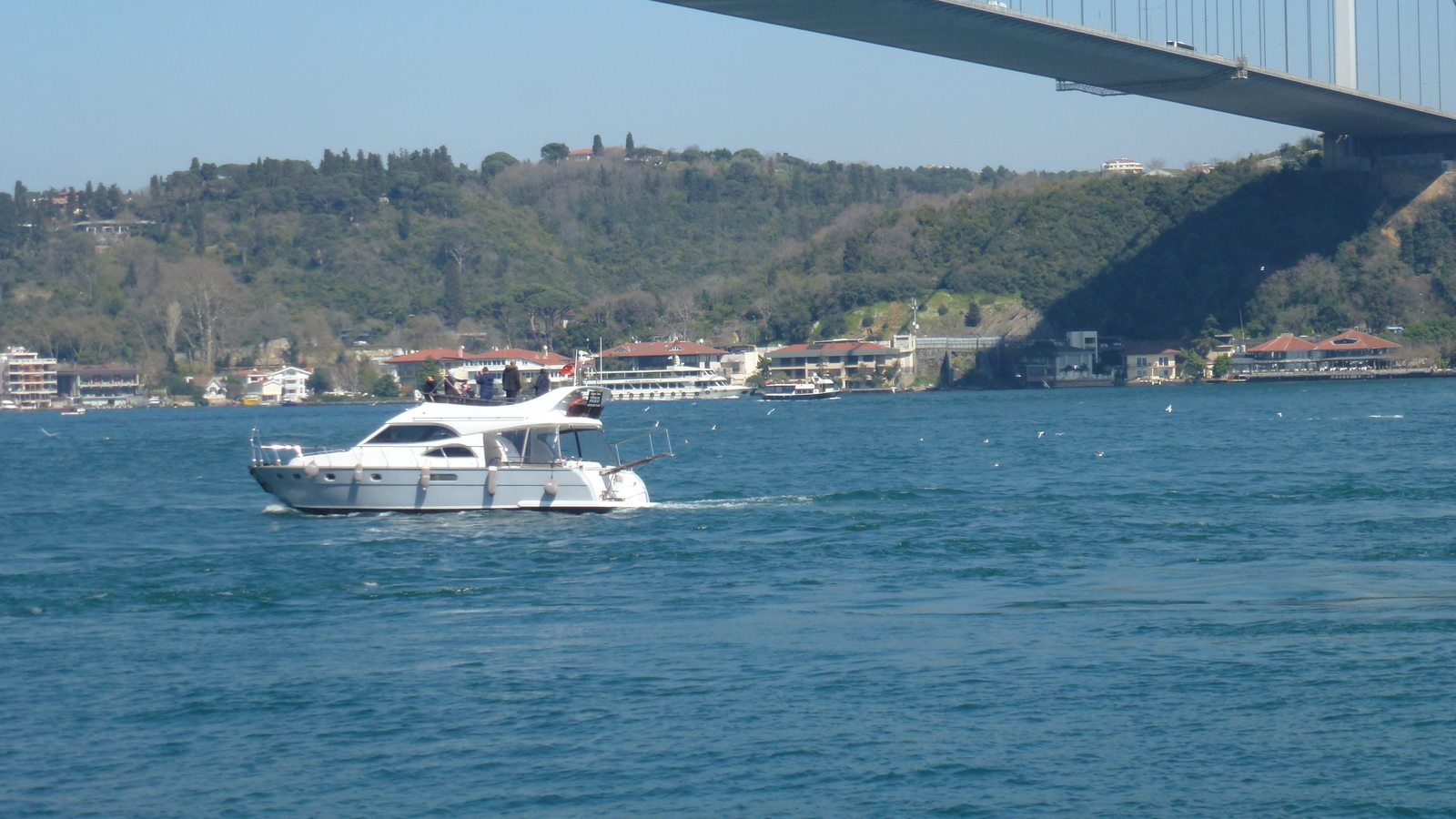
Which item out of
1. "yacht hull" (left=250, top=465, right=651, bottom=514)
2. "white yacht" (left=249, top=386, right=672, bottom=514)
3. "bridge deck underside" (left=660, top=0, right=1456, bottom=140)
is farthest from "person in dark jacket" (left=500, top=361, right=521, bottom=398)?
"bridge deck underside" (left=660, top=0, right=1456, bottom=140)

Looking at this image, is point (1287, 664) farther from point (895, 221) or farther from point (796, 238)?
point (796, 238)

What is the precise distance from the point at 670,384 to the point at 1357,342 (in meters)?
29.8

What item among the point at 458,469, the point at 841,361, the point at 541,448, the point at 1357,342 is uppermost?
the point at 1357,342

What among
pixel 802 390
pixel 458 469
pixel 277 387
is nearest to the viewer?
pixel 458 469

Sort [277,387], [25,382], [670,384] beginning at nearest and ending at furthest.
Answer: [670,384] < [25,382] < [277,387]

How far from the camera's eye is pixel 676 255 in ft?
351

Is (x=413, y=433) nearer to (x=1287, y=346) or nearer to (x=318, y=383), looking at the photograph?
(x=1287, y=346)

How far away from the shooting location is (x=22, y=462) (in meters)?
27.4

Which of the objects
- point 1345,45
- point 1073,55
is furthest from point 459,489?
point 1345,45

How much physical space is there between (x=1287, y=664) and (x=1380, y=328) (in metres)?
57.9

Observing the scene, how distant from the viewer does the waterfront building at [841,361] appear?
70125mm

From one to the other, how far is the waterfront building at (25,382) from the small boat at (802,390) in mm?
A: 37863

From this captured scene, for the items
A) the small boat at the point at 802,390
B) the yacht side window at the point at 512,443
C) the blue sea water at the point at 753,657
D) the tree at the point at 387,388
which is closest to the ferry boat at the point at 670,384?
the small boat at the point at 802,390

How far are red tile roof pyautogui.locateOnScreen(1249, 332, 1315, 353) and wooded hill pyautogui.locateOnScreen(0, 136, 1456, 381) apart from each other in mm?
1860
